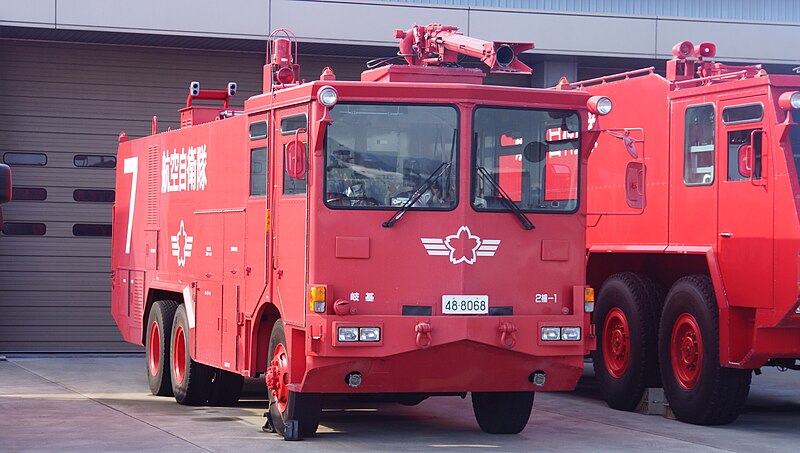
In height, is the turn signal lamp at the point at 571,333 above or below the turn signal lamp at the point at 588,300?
below

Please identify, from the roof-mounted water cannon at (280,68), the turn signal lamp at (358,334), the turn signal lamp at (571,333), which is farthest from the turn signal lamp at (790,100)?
the roof-mounted water cannon at (280,68)

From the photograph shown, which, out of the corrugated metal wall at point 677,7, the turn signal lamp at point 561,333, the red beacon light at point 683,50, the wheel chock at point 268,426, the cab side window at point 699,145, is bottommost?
the wheel chock at point 268,426

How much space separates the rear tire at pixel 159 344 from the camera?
51.3ft

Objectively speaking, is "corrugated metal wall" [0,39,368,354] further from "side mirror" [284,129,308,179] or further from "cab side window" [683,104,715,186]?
"side mirror" [284,129,308,179]

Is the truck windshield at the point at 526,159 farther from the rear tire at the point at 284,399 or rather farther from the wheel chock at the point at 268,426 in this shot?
the wheel chock at the point at 268,426

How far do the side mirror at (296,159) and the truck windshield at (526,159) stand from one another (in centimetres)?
136

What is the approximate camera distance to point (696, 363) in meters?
14.0

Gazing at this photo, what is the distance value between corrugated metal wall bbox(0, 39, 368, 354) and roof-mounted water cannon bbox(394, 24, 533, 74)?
7847mm

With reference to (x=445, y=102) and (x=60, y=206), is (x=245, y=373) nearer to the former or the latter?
(x=445, y=102)

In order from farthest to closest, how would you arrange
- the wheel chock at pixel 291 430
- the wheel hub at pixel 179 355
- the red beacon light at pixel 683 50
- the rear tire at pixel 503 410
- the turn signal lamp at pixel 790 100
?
the wheel hub at pixel 179 355
the red beacon light at pixel 683 50
the turn signal lamp at pixel 790 100
the rear tire at pixel 503 410
the wheel chock at pixel 291 430

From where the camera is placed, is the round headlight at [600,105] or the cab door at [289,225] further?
the round headlight at [600,105]

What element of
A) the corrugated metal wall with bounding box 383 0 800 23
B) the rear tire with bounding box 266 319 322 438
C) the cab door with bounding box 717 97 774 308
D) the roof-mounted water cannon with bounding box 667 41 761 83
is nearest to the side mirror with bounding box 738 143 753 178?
the cab door with bounding box 717 97 774 308

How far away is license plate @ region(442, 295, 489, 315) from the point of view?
38.2 ft

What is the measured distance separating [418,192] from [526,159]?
954 millimetres
